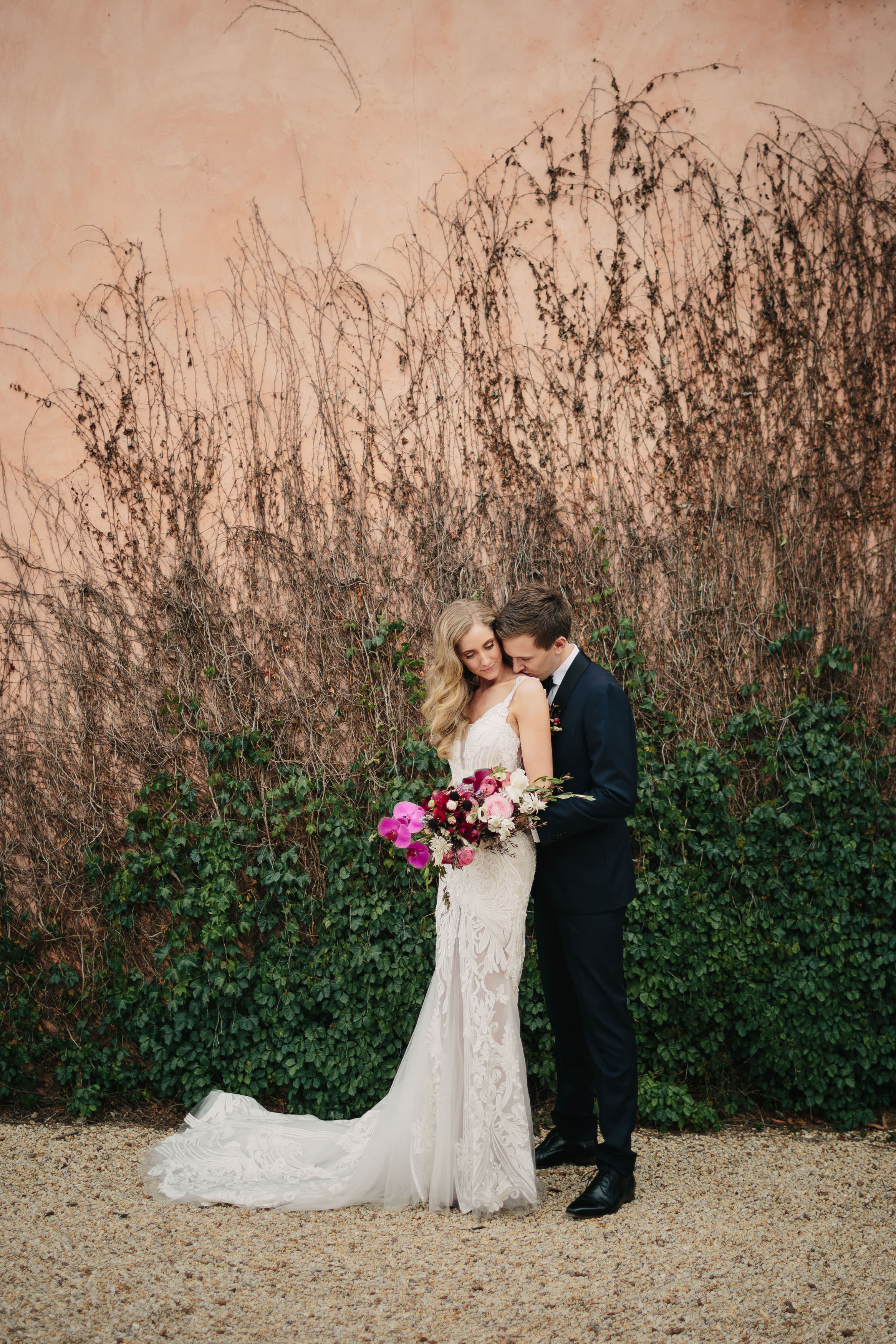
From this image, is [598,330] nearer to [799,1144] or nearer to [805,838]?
[805,838]

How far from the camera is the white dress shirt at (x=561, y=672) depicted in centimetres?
337

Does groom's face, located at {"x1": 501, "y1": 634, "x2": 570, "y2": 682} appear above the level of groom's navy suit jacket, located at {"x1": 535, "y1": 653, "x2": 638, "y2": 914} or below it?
above

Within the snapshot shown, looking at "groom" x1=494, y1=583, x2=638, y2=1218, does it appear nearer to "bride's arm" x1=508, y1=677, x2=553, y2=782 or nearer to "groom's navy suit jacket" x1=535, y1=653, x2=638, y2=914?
"groom's navy suit jacket" x1=535, y1=653, x2=638, y2=914

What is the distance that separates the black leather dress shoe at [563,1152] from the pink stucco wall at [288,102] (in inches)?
167

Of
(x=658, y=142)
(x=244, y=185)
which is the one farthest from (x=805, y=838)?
(x=244, y=185)

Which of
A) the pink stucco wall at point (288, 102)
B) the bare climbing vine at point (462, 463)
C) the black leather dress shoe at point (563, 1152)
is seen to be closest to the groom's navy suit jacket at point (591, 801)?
the black leather dress shoe at point (563, 1152)

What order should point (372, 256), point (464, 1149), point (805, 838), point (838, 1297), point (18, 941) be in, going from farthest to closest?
point (372, 256)
point (18, 941)
point (805, 838)
point (464, 1149)
point (838, 1297)

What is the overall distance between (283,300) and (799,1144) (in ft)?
16.1

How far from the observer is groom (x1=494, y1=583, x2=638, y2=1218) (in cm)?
317

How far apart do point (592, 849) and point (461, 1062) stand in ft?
2.98

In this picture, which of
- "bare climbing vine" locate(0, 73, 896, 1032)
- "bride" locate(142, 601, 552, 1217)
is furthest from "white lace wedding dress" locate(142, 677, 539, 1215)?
"bare climbing vine" locate(0, 73, 896, 1032)

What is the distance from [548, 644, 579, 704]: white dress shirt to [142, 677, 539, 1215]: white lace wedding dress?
0.52ft

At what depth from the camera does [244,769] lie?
4.74 metres

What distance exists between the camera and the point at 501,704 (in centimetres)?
336
